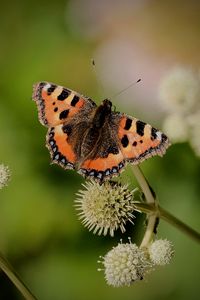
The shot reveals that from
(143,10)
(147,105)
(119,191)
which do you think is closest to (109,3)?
(143,10)

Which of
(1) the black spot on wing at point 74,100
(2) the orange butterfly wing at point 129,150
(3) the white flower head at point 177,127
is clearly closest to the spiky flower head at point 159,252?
(2) the orange butterfly wing at point 129,150

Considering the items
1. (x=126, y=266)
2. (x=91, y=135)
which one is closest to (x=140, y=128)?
(x=91, y=135)

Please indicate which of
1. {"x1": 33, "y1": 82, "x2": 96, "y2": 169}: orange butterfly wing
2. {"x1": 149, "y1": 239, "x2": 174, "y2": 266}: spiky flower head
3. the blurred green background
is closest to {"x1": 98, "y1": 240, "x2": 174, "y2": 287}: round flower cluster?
{"x1": 149, "y1": 239, "x2": 174, "y2": 266}: spiky flower head

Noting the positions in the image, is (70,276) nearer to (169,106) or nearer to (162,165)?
(162,165)

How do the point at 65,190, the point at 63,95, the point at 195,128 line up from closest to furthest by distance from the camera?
the point at 63,95
the point at 195,128
the point at 65,190

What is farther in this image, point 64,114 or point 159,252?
point 64,114

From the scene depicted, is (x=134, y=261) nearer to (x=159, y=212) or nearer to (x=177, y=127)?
(x=159, y=212)

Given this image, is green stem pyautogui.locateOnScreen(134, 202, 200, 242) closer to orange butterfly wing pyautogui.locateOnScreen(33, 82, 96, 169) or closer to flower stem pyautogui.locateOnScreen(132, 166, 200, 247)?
flower stem pyautogui.locateOnScreen(132, 166, 200, 247)
